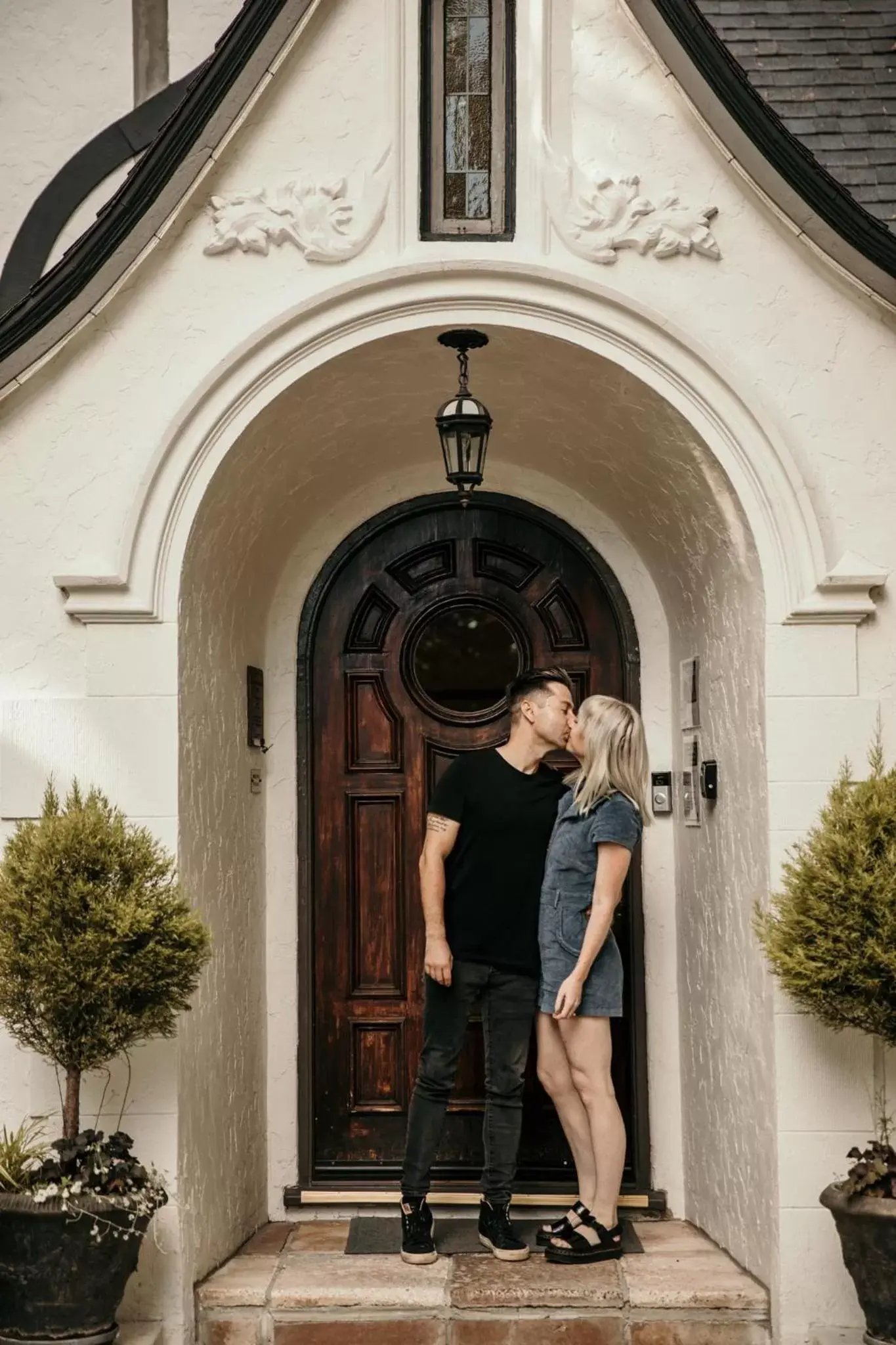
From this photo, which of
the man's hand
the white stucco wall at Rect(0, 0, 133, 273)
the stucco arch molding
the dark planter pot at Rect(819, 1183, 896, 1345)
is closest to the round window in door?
the man's hand

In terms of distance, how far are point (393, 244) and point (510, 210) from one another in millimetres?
378

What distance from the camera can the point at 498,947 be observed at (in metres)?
4.82

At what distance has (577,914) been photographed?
187 inches

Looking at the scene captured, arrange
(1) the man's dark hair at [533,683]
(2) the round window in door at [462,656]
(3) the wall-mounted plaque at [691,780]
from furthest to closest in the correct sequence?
1. (2) the round window in door at [462,656]
2. (3) the wall-mounted plaque at [691,780]
3. (1) the man's dark hair at [533,683]

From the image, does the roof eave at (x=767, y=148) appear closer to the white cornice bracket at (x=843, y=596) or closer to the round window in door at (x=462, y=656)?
the white cornice bracket at (x=843, y=596)

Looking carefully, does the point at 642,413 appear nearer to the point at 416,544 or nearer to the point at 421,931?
the point at 416,544

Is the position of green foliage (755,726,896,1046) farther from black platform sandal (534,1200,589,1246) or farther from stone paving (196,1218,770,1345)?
black platform sandal (534,1200,589,1246)

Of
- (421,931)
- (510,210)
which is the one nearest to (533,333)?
(510,210)

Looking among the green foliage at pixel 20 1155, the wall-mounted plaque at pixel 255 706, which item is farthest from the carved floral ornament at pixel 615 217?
the green foliage at pixel 20 1155

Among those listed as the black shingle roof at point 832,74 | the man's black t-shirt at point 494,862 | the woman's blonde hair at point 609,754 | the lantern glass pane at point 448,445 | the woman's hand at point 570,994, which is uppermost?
the black shingle roof at point 832,74

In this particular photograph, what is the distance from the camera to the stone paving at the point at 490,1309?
445 cm

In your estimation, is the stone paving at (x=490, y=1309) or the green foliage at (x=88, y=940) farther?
the stone paving at (x=490, y=1309)

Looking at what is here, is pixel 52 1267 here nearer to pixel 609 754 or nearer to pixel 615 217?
pixel 609 754

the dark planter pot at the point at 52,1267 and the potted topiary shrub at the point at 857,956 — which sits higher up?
the potted topiary shrub at the point at 857,956
